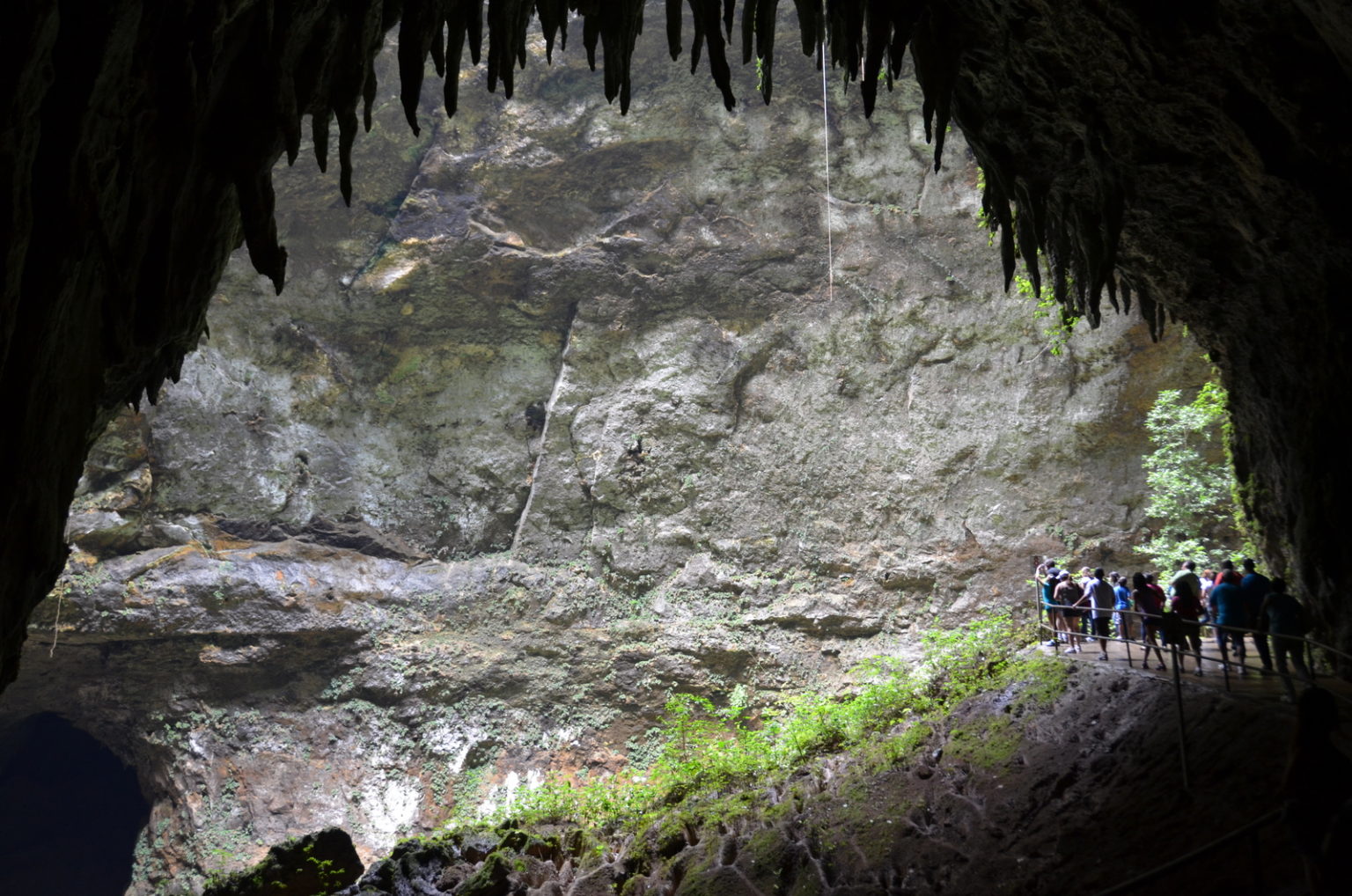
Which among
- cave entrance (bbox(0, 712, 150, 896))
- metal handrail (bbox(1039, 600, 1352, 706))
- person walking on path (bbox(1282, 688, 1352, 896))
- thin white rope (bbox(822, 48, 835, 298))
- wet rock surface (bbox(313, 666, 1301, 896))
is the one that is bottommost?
cave entrance (bbox(0, 712, 150, 896))

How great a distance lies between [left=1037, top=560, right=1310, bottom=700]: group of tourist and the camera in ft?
23.1

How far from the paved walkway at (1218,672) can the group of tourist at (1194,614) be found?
11 centimetres

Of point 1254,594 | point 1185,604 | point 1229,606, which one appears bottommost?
point 1185,604

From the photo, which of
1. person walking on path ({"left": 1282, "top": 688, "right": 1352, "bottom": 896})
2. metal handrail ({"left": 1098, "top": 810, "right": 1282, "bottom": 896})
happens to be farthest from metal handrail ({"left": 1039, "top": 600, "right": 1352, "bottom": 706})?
metal handrail ({"left": 1098, "top": 810, "right": 1282, "bottom": 896})

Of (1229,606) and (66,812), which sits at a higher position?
(1229,606)

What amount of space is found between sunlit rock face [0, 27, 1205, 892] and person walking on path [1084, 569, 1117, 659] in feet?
23.0

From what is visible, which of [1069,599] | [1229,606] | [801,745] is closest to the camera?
[1229,606]

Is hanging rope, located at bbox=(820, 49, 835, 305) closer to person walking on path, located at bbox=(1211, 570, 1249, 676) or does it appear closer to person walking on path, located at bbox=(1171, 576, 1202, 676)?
person walking on path, located at bbox=(1171, 576, 1202, 676)

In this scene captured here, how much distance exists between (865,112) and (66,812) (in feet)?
87.5

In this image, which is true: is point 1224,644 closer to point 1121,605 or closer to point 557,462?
point 1121,605

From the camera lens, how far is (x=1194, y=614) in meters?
8.98

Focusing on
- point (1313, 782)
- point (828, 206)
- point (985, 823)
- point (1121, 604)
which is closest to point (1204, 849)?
point (1313, 782)

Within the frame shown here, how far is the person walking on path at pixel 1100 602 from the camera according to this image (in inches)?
402

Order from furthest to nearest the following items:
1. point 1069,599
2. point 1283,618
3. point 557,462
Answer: point 557,462, point 1069,599, point 1283,618
